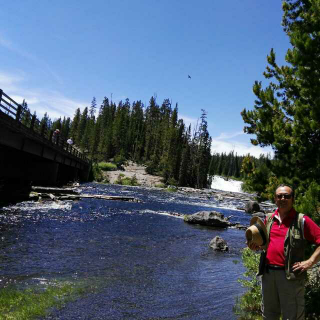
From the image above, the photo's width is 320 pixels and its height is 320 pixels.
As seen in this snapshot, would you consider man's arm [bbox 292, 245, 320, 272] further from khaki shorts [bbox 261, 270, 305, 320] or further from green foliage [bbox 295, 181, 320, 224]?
green foliage [bbox 295, 181, 320, 224]

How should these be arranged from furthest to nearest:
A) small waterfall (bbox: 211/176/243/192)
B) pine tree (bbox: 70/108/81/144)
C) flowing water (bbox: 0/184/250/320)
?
pine tree (bbox: 70/108/81/144)
small waterfall (bbox: 211/176/243/192)
flowing water (bbox: 0/184/250/320)

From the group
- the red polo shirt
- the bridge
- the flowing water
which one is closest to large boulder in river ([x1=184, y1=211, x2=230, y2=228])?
the flowing water

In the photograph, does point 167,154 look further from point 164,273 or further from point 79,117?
point 164,273

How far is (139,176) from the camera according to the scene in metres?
82.2

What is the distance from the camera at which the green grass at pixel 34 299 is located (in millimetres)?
6191

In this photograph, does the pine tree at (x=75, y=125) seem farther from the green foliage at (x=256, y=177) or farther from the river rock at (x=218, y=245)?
the green foliage at (x=256, y=177)

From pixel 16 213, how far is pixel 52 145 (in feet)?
45.6

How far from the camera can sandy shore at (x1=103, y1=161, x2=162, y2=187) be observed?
74.6 m

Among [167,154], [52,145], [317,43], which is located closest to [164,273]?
[317,43]

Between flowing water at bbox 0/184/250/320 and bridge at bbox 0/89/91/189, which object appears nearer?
flowing water at bbox 0/184/250/320

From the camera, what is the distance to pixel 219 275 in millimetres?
10430

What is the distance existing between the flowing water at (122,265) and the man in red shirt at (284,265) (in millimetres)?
2728

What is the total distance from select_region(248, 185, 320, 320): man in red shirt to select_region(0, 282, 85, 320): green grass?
4447mm

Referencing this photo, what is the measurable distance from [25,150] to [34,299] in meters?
19.2
